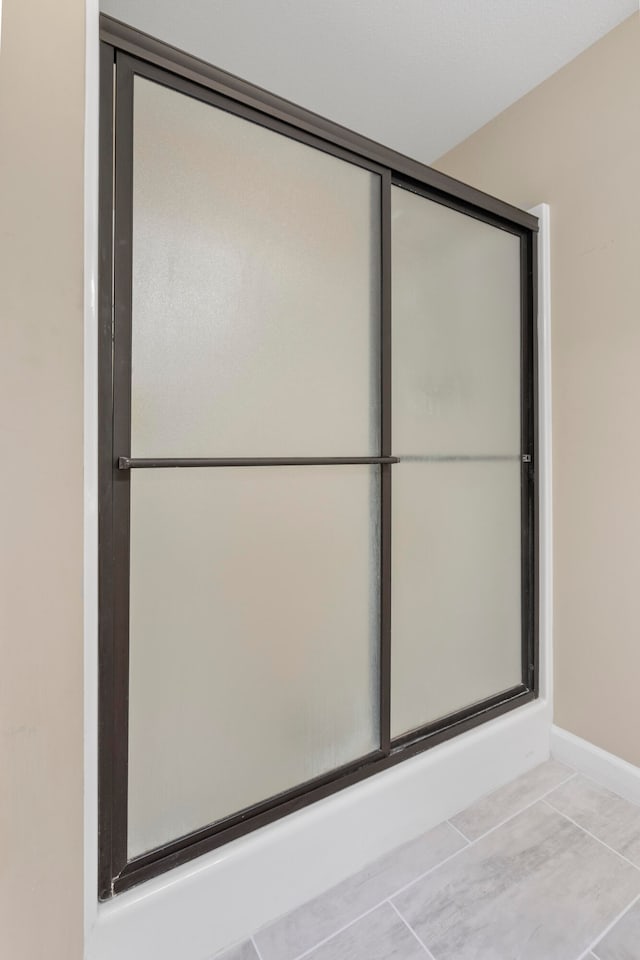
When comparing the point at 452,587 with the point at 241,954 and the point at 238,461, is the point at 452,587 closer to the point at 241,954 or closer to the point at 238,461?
the point at 238,461

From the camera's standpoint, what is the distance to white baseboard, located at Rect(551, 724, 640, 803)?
1559 millimetres

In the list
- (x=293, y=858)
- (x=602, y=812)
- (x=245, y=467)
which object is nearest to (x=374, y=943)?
(x=293, y=858)

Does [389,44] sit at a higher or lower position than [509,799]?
higher

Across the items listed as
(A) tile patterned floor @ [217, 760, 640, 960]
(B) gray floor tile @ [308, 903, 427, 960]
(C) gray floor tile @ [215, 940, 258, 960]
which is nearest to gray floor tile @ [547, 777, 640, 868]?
(A) tile patterned floor @ [217, 760, 640, 960]

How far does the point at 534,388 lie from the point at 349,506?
956 mm

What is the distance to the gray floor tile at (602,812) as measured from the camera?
4.58 ft

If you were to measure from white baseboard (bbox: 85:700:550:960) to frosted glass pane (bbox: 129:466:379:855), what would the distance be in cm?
9

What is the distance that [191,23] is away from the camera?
156cm

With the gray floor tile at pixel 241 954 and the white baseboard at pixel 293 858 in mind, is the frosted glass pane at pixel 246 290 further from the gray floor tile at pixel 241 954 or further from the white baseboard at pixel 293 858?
the gray floor tile at pixel 241 954

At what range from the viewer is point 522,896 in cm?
122
